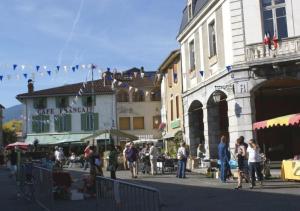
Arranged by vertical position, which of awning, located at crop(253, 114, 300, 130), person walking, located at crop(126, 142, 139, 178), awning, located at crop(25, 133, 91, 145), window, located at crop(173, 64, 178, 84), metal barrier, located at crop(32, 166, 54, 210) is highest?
window, located at crop(173, 64, 178, 84)

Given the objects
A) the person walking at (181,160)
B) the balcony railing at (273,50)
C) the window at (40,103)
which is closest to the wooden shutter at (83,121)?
the window at (40,103)

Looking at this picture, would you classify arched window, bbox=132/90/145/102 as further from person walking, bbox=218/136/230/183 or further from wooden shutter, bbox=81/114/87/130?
person walking, bbox=218/136/230/183

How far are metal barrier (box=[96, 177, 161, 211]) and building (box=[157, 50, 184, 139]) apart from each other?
28391mm

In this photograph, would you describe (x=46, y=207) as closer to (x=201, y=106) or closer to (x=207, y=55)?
(x=207, y=55)

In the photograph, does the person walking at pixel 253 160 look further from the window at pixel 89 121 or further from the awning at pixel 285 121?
the window at pixel 89 121

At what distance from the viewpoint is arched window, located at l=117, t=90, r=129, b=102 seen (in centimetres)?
5266

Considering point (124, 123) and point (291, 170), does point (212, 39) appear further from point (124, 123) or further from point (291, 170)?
point (124, 123)

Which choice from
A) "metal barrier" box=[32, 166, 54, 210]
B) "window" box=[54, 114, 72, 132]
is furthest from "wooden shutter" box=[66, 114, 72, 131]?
"metal barrier" box=[32, 166, 54, 210]

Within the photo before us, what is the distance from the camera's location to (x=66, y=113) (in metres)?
53.3

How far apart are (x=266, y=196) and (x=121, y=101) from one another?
39984 millimetres

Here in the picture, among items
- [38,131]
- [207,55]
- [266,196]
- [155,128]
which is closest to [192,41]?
[207,55]

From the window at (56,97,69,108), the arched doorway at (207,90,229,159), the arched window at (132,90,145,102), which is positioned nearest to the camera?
the arched doorway at (207,90,229,159)

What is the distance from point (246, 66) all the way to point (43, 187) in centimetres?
1184

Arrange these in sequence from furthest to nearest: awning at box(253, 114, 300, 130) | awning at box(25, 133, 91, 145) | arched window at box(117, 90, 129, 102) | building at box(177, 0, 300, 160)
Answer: arched window at box(117, 90, 129, 102)
awning at box(25, 133, 91, 145)
building at box(177, 0, 300, 160)
awning at box(253, 114, 300, 130)
